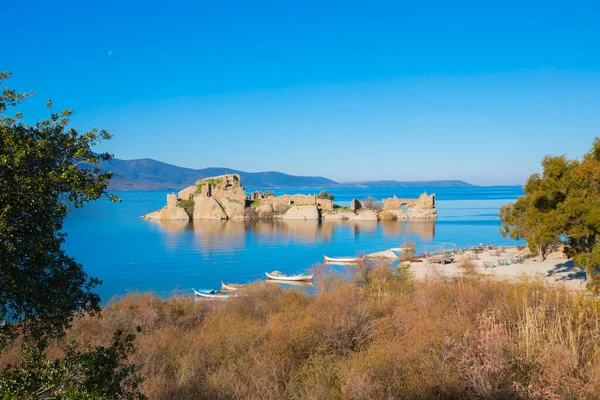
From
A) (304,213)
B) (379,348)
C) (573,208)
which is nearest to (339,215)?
(304,213)

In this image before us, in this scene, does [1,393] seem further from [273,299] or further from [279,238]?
[279,238]

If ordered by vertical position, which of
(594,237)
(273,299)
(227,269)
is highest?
(594,237)

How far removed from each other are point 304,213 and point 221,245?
93.0 ft

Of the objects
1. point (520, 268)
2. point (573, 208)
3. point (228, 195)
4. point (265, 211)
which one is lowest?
point (520, 268)

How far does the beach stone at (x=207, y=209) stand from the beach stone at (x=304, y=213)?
11.1m

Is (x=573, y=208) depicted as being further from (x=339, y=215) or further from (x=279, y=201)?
(x=279, y=201)

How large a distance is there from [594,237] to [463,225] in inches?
1982

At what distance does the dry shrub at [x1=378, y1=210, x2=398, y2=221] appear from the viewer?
2798 inches

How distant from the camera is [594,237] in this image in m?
15.8

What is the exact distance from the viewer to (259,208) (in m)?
73.2

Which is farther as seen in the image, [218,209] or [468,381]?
[218,209]

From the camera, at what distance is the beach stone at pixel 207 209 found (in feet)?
233

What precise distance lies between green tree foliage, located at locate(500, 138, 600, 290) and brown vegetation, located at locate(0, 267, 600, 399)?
4.16 m

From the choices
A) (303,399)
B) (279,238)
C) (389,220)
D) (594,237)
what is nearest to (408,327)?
(303,399)
